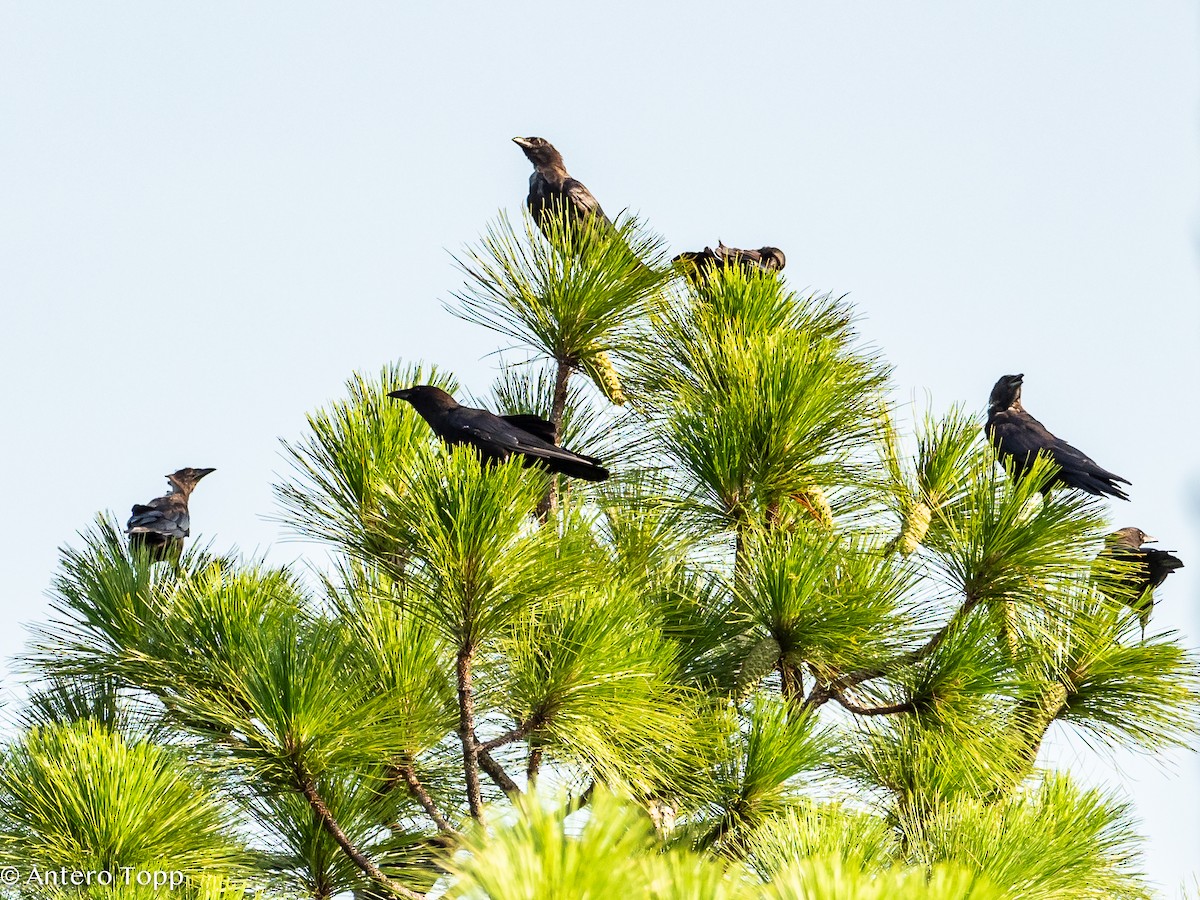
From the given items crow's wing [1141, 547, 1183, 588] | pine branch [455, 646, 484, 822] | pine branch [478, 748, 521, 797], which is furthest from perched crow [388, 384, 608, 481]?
crow's wing [1141, 547, 1183, 588]

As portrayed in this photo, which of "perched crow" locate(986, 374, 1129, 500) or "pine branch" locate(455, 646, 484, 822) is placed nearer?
"pine branch" locate(455, 646, 484, 822)

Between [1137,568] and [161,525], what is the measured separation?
2718 mm

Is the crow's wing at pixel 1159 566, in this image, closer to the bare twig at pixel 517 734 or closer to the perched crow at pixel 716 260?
the perched crow at pixel 716 260

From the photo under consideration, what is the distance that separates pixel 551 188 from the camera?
459cm

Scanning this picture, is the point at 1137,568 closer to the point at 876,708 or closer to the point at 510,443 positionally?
the point at 876,708

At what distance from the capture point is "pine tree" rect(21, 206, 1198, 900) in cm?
276

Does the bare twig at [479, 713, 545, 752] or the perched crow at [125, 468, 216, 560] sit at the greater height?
the perched crow at [125, 468, 216, 560]

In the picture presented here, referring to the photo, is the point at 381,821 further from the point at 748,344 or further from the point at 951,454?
the point at 951,454

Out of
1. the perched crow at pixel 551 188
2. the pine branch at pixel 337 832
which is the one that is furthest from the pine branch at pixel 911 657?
the perched crow at pixel 551 188

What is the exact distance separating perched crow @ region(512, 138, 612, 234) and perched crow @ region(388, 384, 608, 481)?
0.90 m

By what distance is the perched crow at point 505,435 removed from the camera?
10.4 feet

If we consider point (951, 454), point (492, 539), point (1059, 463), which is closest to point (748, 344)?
point (951, 454)

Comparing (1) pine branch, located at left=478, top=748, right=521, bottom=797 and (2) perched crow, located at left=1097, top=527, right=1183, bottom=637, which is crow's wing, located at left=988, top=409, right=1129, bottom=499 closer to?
(2) perched crow, located at left=1097, top=527, right=1183, bottom=637

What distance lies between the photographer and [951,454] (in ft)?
11.7
